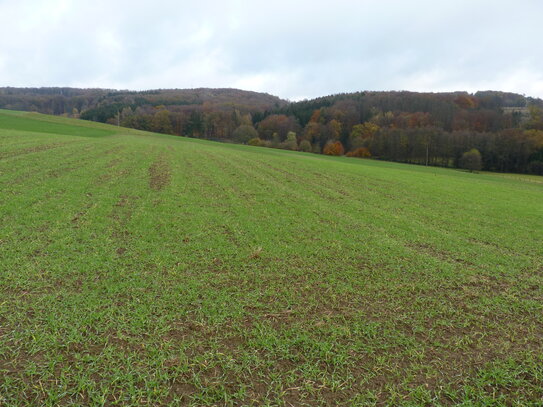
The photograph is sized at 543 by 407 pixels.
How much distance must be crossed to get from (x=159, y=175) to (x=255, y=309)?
15.4m

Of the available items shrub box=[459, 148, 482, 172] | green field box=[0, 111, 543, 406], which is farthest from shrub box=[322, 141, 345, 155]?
green field box=[0, 111, 543, 406]

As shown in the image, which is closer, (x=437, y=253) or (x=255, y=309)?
(x=255, y=309)

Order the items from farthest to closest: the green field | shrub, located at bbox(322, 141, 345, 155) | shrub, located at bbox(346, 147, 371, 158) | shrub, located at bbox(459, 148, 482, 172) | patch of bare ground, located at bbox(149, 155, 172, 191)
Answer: shrub, located at bbox(322, 141, 345, 155) → shrub, located at bbox(346, 147, 371, 158) → shrub, located at bbox(459, 148, 482, 172) → patch of bare ground, located at bbox(149, 155, 172, 191) → the green field

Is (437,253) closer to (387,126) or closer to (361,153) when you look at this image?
(361,153)

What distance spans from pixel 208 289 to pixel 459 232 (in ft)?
34.1

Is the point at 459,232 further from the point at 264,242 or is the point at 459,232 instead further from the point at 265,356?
the point at 265,356

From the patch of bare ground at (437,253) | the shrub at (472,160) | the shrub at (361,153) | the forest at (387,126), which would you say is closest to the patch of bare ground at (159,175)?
the patch of bare ground at (437,253)

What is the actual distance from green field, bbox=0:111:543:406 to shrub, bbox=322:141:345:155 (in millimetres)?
78780

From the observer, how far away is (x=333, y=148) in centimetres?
8931

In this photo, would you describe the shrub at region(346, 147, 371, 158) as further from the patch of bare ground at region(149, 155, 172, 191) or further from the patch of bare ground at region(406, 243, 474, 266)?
the patch of bare ground at region(406, 243, 474, 266)

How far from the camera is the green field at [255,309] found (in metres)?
3.71

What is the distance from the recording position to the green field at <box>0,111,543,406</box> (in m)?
3.71

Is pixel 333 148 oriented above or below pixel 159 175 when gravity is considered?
above

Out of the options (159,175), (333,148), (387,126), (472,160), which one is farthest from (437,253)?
(387,126)
